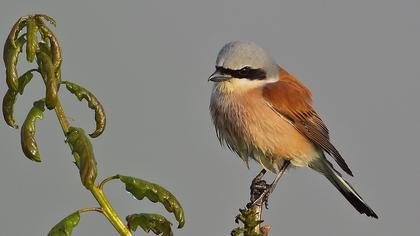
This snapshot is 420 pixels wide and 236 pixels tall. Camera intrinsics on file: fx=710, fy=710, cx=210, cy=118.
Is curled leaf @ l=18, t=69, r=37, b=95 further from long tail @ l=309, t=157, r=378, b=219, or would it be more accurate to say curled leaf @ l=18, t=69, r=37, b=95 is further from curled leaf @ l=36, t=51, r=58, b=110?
long tail @ l=309, t=157, r=378, b=219

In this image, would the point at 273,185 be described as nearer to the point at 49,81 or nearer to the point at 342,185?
the point at 342,185

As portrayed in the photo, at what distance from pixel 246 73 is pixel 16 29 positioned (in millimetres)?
2745

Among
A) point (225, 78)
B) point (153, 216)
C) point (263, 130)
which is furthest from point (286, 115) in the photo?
point (153, 216)

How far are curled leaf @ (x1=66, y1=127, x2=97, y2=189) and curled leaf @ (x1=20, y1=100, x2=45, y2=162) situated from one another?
55mm

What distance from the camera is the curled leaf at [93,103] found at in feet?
4.00

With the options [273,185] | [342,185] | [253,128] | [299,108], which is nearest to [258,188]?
[273,185]

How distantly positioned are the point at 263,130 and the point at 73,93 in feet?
9.01

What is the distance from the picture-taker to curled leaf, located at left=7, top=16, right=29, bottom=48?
1.19 m

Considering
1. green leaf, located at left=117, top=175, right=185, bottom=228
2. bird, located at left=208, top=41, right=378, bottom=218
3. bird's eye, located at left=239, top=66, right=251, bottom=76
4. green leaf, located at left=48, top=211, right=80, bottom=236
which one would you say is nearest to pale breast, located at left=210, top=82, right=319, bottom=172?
bird, located at left=208, top=41, right=378, bottom=218

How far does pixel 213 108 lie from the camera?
156 inches

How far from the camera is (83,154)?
1148 mm

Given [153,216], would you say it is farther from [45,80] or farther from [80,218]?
[45,80]

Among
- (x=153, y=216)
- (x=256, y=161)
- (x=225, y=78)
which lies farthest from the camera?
(x=256, y=161)

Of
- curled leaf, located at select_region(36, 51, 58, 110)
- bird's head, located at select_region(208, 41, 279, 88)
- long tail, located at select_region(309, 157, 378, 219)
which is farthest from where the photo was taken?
long tail, located at select_region(309, 157, 378, 219)
